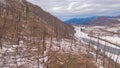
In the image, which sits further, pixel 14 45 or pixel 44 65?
pixel 14 45

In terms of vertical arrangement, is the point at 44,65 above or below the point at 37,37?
below

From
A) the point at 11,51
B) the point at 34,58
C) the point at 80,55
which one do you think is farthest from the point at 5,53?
the point at 80,55

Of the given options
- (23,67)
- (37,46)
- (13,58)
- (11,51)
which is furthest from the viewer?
(37,46)

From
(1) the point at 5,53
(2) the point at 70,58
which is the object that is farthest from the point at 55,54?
(1) the point at 5,53

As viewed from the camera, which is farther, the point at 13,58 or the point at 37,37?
the point at 37,37

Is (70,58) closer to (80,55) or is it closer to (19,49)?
(80,55)

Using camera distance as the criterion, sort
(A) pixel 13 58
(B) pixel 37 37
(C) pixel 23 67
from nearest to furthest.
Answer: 1. (C) pixel 23 67
2. (A) pixel 13 58
3. (B) pixel 37 37

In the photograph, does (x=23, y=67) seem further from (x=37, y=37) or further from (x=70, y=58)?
→ (x=37, y=37)

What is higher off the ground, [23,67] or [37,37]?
[37,37]

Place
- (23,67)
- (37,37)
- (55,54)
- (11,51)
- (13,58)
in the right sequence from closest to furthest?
(23,67), (13,58), (11,51), (55,54), (37,37)
